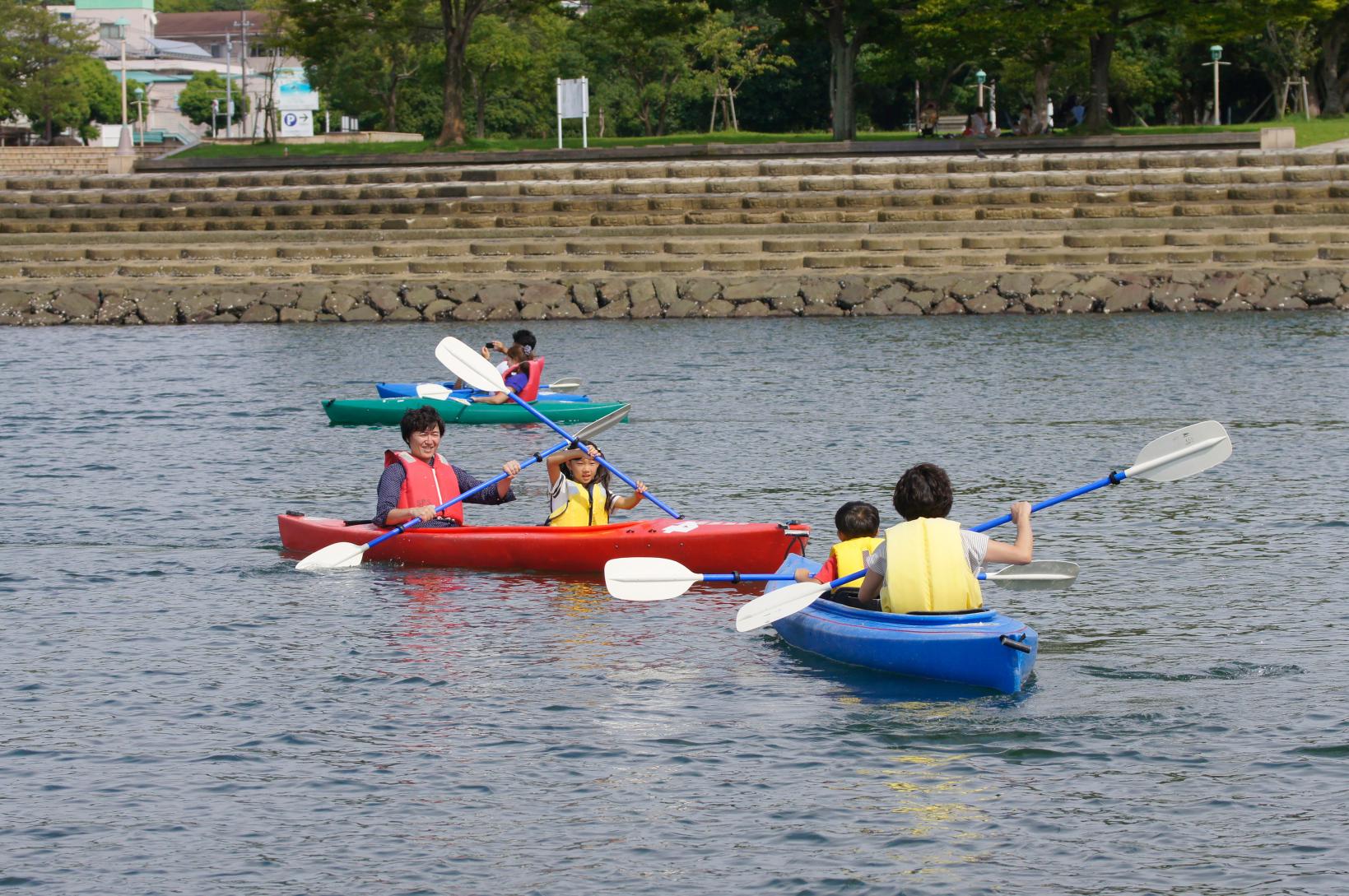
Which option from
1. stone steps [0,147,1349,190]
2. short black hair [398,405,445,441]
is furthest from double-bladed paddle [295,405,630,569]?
stone steps [0,147,1349,190]

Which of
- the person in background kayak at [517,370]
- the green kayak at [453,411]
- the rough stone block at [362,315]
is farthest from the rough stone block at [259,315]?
the person in background kayak at [517,370]

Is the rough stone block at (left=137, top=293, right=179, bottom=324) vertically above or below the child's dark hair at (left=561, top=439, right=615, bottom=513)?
above

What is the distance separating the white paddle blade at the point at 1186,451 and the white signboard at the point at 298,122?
7018 cm

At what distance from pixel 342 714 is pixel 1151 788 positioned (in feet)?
12.0

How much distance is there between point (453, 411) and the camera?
1884 centimetres

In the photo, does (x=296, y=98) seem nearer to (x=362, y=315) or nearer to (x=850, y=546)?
(x=362, y=315)

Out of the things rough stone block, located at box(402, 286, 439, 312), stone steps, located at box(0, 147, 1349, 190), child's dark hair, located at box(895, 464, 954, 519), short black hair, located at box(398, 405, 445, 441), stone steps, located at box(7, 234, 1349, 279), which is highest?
stone steps, located at box(0, 147, 1349, 190)

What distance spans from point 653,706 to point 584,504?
2.98 meters

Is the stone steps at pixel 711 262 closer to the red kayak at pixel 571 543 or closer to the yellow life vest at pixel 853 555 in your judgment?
the red kayak at pixel 571 543

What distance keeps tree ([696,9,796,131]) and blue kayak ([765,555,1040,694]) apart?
171 ft

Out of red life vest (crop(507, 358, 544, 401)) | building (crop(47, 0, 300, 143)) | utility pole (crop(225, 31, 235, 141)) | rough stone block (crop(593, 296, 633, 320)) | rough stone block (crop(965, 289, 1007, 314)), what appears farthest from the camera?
building (crop(47, 0, 300, 143))

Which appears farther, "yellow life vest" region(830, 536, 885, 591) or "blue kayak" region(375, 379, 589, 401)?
"blue kayak" region(375, 379, 589, 401)

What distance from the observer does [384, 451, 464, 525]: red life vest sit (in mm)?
11602

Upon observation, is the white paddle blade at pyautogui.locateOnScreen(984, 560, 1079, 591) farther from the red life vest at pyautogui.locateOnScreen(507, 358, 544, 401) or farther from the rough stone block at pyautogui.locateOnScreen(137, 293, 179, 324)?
the rough stone block at pyautogui.locateOnScreen(137, 293, 179, 324)
